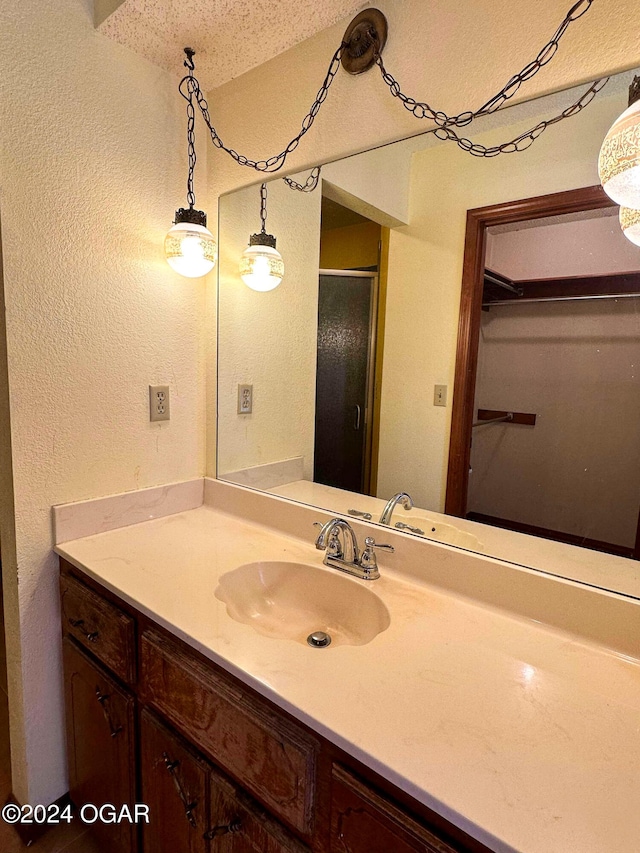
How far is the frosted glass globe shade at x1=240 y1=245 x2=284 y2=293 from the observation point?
4.92 feet

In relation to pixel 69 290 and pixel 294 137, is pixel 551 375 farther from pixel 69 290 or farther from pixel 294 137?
pixel 69 290

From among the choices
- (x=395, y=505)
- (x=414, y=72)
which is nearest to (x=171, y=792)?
(x=395, y=505)

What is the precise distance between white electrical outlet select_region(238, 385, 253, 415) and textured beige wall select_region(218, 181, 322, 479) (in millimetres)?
14

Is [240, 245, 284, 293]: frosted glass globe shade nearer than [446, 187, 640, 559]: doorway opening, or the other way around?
[446, 187, 640, 559]: doorway opening

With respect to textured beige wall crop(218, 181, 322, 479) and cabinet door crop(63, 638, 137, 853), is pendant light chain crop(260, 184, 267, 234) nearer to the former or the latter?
textured beige wall crop(218, 181, 322, 479)

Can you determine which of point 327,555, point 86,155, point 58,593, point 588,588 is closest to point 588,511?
point 588,588

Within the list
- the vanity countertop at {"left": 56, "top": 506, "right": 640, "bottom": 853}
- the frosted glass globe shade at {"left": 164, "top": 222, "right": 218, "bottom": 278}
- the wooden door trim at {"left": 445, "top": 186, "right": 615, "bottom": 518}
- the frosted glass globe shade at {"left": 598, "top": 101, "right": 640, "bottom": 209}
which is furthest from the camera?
the frosted glass globe shade at {"left": 164, "top": 222, "right": 218, "bottom": 278}

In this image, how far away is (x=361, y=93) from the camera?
1.13m

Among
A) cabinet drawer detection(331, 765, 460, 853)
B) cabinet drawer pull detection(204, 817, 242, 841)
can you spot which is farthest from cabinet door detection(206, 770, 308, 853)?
cabinet drawer detection(331, 765, 460, 853)

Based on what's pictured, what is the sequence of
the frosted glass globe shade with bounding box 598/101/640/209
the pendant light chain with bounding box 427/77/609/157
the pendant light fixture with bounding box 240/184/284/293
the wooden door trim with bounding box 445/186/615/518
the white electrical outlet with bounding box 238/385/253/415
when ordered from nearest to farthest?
the frosted glass globe shade with bounding box 598/101/640/209
the pendant light chain with bounding box 427/77/609/157
the wooden door trim with bounding box 445/186/615/518
the pendant light fixture with bounding box 240/184/284/293
the white electrical outlet with bounding box 238/385/253/415

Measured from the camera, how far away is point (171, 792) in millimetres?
978

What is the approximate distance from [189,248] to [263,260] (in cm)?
24

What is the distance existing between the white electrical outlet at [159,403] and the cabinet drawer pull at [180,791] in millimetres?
897

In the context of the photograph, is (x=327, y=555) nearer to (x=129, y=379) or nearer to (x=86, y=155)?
(x=129, y=379)
